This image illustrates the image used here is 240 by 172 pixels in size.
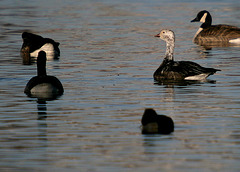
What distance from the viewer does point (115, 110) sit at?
17.4m

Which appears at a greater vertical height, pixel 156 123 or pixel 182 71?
pixel 182 71

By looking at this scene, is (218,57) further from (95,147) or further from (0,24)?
(0,24)

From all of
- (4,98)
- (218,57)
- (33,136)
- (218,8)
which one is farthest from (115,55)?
(218,8)

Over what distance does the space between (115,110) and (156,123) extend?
2827 mm

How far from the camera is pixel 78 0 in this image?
2746 inches

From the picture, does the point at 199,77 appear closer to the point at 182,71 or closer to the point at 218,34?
the point at 182,71

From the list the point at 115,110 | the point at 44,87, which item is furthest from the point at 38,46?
the point at 115,110

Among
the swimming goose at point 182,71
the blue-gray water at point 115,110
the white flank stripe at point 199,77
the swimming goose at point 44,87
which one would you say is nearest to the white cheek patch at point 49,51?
the blue-gray water at point 115,110

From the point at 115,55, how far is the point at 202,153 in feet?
59.2

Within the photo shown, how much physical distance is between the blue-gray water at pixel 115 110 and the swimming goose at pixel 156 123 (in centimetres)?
22

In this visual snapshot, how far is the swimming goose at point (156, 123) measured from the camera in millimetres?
14625

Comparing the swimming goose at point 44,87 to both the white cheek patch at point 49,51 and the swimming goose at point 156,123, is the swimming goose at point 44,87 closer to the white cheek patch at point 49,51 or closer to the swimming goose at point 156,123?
the swimming goose at point 156,123

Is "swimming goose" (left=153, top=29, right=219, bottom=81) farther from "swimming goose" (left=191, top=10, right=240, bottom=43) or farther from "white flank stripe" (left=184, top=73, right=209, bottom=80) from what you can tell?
"swimming goose" (left=191, top=10, right=240, bottom=43)

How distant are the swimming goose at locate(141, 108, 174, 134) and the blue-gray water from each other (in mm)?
224
